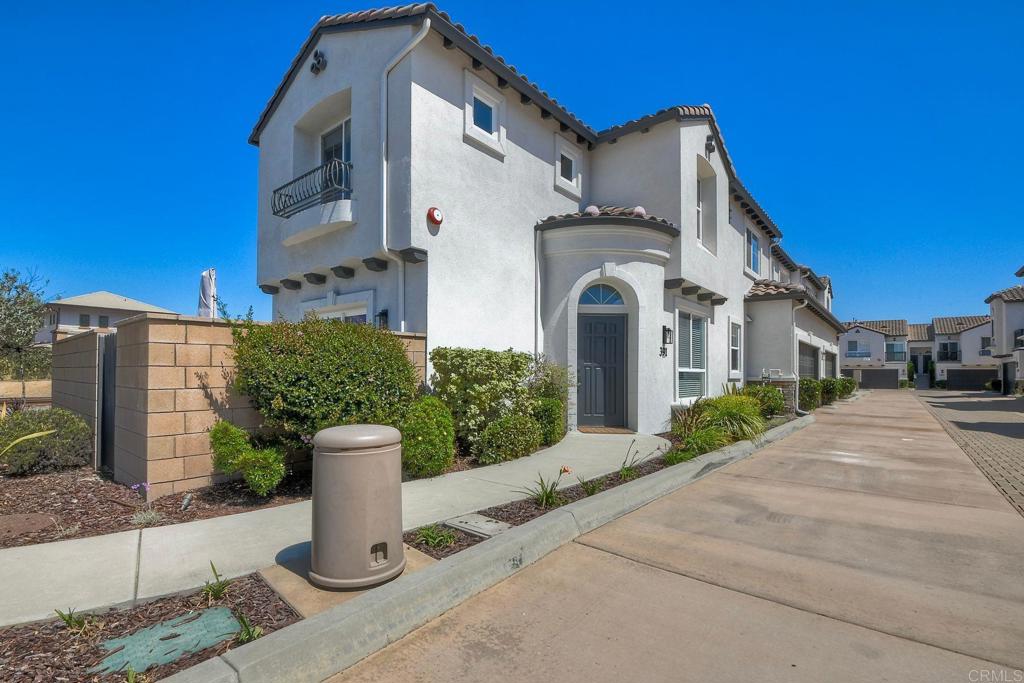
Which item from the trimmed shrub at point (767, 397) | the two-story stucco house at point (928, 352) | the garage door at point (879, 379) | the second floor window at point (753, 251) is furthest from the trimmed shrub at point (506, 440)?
the garage door at point (879, 379)

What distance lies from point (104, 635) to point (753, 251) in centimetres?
1889

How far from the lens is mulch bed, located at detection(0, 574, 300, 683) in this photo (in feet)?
8.23

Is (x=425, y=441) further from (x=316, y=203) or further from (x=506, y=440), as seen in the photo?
(x=316, y=203)

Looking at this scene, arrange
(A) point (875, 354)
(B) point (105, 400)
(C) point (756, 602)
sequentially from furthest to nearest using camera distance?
1. (A) point (875, 354)
2. (B) point (105, 400)
3. (C) point (756, 602)

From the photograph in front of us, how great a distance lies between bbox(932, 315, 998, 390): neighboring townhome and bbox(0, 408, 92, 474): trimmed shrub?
62804 millimetres

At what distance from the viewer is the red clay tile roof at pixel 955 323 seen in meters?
55.4

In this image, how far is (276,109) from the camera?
460 inches

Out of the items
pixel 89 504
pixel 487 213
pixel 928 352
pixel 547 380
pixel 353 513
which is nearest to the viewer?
pixel 353 513

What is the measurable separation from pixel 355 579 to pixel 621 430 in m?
7.67

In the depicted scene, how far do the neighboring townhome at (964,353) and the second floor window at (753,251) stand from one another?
4424 centimetres

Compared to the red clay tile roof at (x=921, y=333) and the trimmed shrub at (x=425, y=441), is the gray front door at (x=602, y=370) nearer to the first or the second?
the trimmed shrub at (x=425, y=441)

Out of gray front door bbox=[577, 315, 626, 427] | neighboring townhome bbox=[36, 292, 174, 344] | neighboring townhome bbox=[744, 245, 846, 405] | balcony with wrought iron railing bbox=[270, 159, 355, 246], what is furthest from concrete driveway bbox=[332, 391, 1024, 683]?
neighboring townhome bbox=[36, 292, 174, 344]

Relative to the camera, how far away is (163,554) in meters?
3.94

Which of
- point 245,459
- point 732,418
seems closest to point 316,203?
point 245,459
